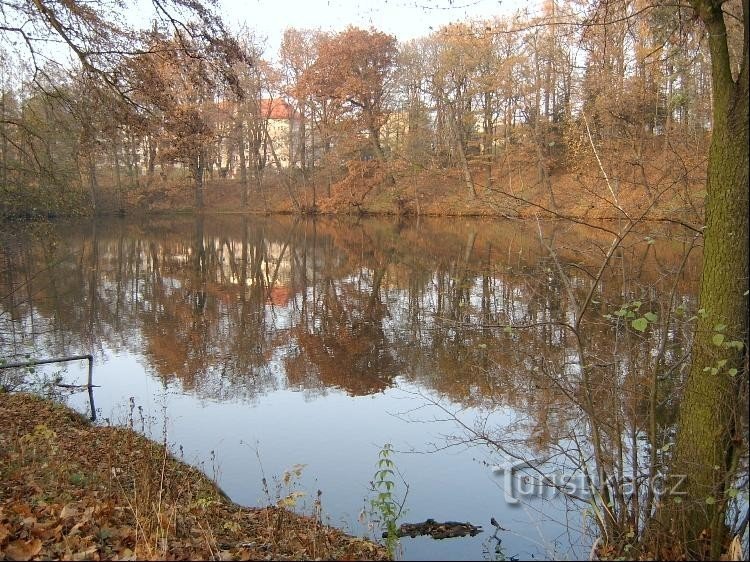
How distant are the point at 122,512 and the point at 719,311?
14.6ft

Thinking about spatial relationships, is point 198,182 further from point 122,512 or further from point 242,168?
point 122,512

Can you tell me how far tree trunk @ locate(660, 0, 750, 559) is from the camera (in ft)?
13.6

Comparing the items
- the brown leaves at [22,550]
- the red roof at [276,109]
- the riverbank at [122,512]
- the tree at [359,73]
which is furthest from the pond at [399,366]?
the red roof at [276,109]

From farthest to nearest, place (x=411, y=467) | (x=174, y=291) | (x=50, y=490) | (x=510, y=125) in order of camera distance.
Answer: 1. (x=510, y=125)
2. (x=174, y=291)
3. (x=411, y=467)
4. (x=50, y=490)

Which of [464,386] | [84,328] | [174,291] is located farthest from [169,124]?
[174,291]

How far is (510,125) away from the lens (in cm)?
4159

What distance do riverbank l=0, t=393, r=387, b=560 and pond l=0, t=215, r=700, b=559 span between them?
52 centimetres

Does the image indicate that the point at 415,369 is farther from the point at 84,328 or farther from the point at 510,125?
the point at 510,125

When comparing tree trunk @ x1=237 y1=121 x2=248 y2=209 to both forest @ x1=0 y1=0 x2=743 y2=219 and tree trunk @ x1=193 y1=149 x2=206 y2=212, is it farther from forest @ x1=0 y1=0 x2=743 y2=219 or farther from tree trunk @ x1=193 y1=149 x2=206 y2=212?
tree trunk @ x1=193 y1=149 x2=206 y2=212

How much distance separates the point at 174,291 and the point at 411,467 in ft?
45.2

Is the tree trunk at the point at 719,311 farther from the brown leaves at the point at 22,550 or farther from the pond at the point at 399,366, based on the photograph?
the brown leaves at the point at 22,550

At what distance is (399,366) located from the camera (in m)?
10.9

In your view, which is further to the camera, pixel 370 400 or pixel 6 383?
pixel 6 383

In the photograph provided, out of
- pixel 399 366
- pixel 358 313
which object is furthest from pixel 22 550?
pixel 358 313
